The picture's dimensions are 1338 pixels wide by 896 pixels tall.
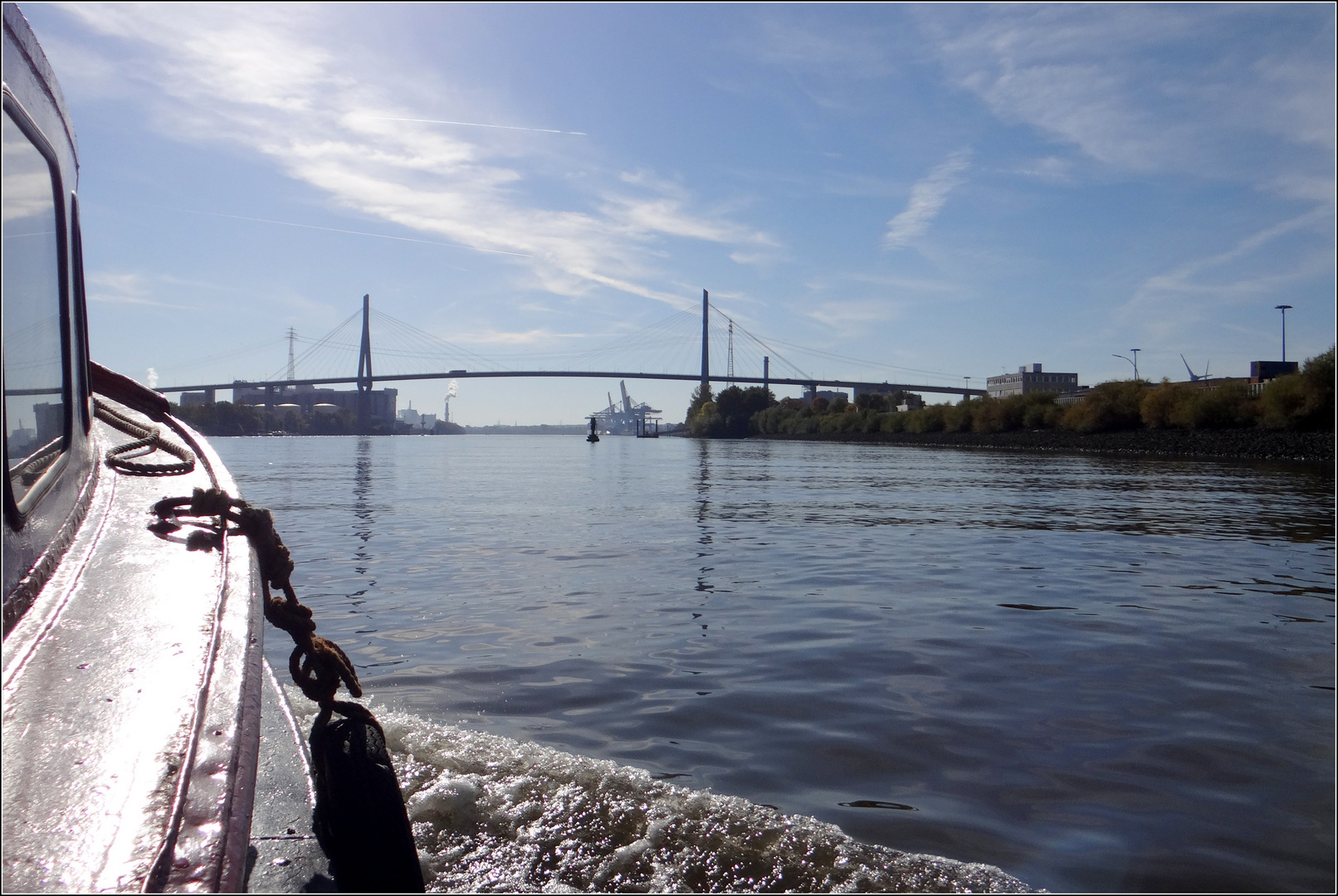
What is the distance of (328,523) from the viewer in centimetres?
1056

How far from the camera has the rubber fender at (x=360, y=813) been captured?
1767 mm

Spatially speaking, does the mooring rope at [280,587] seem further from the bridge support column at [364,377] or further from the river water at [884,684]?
the bridge support column at [364,377]

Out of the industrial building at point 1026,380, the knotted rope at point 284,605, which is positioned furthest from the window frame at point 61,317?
the industrial building at point 1026,380

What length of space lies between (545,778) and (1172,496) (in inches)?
544

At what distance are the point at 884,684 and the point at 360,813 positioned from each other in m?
2.62

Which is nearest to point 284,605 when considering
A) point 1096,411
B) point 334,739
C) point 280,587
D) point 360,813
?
point 280,587

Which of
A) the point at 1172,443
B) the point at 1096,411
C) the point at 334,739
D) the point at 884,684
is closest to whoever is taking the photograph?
the point at 334,739

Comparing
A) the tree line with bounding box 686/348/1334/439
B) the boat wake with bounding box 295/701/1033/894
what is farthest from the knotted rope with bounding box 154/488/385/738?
the tree line with bounding box 686/348/1334/439

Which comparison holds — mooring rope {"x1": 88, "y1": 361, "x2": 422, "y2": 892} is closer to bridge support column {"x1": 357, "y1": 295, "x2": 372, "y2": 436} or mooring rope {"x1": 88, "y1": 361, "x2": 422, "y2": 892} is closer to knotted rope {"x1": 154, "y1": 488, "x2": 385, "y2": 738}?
knotted rope {"x1": 154, "y1": 488, "x2": 385, "y2": 738}

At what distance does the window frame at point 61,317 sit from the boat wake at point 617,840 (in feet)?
4.06

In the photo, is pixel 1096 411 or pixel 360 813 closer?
pixel 360 813

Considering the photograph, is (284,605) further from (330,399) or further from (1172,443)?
(330,399)

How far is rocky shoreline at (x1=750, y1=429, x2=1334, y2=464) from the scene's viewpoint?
1074 inches

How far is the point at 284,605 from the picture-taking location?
6.93ft
